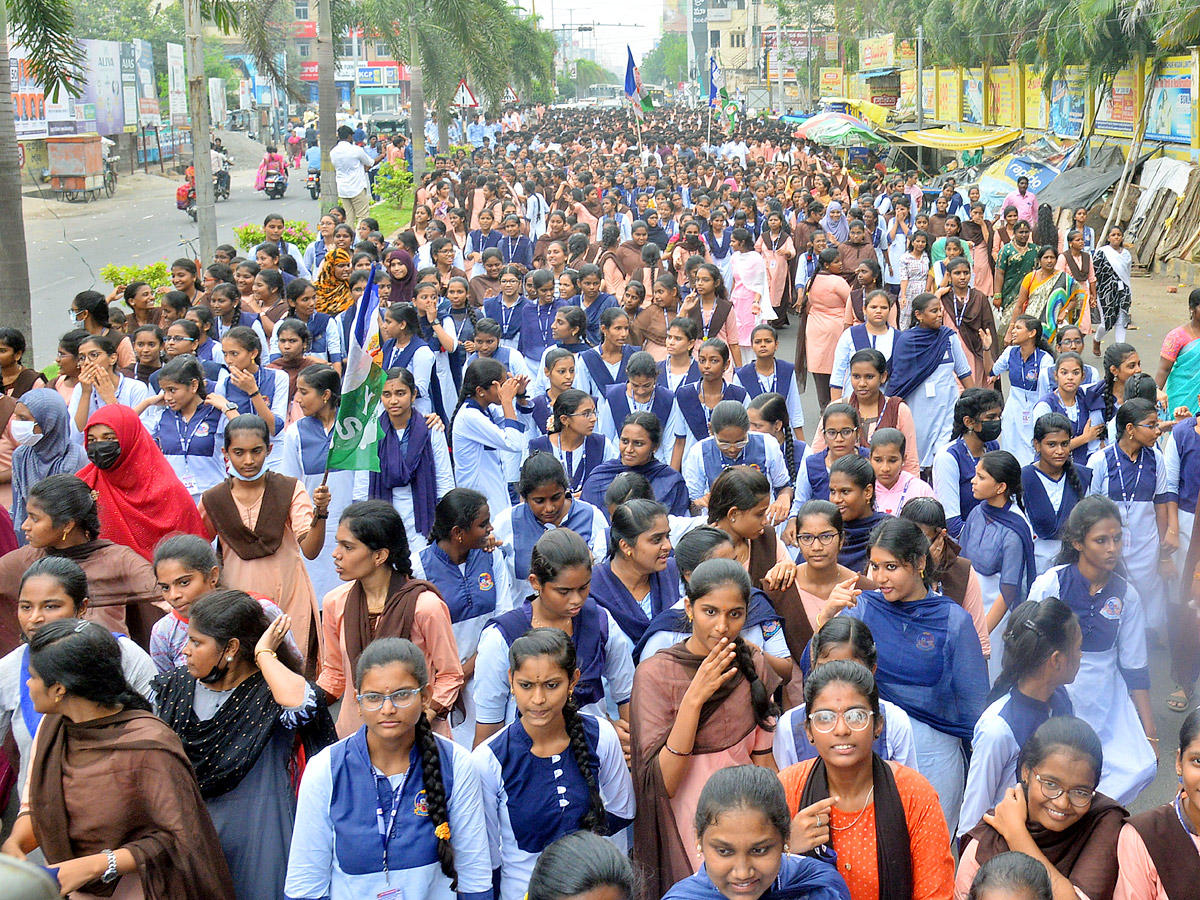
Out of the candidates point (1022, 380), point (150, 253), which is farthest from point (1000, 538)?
point (150, 253)

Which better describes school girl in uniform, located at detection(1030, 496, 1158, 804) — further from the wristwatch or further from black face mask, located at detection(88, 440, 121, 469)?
black face mask, located at detection(88, 440, 121, 469)

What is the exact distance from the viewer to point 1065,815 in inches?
121

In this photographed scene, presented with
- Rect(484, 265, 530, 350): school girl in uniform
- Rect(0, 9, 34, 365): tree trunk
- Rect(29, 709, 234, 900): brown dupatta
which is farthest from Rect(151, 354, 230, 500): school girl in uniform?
Rect(0, 9, 34, 365): tree trunk

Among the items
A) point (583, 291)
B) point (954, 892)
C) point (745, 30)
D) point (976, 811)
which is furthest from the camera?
point (745, 30)

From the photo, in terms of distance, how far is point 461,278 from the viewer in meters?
9.34

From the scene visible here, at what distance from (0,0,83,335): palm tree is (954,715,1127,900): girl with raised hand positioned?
368 inches

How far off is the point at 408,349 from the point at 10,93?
5145 millimetres

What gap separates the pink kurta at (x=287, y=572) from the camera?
525cm

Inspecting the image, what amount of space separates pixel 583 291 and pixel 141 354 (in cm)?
→ 360

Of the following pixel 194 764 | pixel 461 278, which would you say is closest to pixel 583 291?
pixel 461 278

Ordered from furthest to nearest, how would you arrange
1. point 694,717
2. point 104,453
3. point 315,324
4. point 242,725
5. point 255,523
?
point 315,324 < point 104,453 < point 255,523 < point 242,725 < point 694,717

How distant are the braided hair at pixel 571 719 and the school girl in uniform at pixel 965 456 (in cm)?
297

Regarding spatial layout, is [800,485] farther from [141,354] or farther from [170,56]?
[170,56]

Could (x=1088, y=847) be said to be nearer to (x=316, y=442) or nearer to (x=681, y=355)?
(x=316, y=442)
